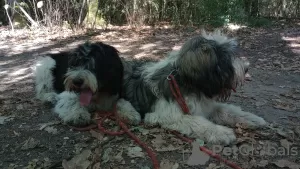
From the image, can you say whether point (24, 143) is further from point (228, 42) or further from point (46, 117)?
point (228, 42)

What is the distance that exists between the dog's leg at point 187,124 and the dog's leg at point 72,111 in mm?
685

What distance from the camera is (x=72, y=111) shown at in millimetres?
3902

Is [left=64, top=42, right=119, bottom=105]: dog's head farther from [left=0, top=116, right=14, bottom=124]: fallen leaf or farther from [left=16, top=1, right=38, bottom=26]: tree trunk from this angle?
[left=16, top=1, right=38, bottom=26]: tree trunk

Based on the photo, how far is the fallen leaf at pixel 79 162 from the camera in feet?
9.96

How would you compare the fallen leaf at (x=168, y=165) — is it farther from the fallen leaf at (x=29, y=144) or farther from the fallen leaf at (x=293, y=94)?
the fallen leaf at (x=293, y=94)

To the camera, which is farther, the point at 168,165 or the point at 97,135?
the point at 97,135

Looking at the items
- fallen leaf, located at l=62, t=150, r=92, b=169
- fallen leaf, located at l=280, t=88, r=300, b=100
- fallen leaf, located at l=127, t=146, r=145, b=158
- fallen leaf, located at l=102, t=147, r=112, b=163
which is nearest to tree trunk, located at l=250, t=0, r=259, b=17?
fallen leaf, located at l=280, t=88, r=300, b=100

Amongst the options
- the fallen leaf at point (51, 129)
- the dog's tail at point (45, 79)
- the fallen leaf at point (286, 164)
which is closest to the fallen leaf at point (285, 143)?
the fallen leaf at point (286, 164)

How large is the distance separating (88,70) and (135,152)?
95cm

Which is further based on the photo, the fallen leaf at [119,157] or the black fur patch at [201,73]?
the black fur patch at [201,73]

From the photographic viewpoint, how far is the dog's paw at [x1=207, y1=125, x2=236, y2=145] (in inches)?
132

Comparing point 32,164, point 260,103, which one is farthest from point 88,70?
point 260,103

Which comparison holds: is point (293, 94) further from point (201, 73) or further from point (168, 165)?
point (168, 165)

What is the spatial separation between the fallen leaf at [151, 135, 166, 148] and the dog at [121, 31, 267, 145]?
0.18 meters
